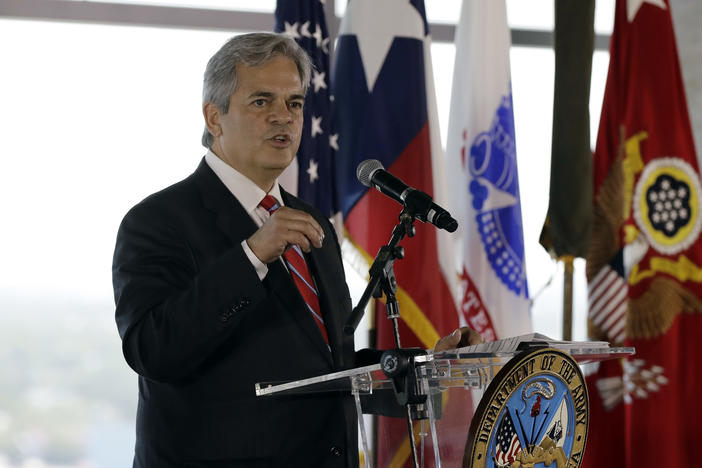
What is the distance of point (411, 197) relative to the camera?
1.51 meters

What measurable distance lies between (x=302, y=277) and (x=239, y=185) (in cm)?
28

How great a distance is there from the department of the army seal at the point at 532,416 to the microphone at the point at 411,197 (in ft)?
0.93

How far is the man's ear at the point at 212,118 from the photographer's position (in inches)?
84.0

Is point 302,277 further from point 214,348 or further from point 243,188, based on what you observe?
point 214,348

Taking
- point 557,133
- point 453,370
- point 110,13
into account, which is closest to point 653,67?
point 557,133

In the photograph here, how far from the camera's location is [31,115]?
3.96 meters

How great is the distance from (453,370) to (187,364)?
0.58 metres

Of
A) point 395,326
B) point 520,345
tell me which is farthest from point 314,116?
point 520,345

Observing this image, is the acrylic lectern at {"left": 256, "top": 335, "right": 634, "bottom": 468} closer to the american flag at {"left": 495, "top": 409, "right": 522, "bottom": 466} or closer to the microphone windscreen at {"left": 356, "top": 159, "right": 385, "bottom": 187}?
the american flag at {"left": 495, "top": 409, "right": 522, "bottom": 466}

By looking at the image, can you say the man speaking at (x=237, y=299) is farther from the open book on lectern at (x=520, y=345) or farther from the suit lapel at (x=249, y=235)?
the open book on lectern at (x=520, y=345)

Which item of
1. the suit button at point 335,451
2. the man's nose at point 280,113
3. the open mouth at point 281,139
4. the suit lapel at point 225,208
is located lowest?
the suit button at point 335,451

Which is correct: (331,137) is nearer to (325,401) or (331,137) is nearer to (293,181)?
(293,181)

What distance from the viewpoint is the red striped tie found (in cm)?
200

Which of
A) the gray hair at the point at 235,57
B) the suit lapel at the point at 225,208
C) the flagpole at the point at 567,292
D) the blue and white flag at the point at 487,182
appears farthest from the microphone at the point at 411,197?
the flagpole at the point at 567,292
